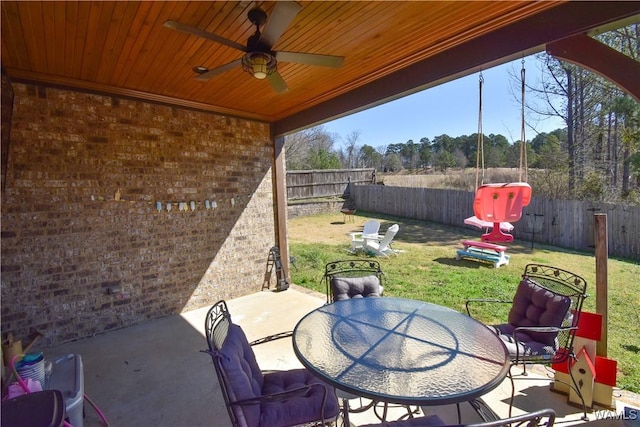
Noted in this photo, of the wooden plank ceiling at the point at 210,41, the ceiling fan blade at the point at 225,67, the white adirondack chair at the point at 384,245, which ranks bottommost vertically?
the white adirondack chair at the point at 384,245

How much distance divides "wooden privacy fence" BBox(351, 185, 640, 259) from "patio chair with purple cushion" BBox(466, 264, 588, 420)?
18.8 ft

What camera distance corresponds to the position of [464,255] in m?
6.52

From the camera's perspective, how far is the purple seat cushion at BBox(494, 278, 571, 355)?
2.31 m

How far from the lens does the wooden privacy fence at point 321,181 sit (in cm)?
1248

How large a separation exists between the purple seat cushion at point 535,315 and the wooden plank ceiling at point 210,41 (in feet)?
6.21

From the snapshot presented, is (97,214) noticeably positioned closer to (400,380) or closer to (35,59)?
(35,59)

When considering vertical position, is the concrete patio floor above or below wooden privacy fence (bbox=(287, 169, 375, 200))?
below

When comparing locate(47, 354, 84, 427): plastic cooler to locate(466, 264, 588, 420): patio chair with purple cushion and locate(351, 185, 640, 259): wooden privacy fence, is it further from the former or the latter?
locate(351, 185, 640, 259): wooden privacy fence

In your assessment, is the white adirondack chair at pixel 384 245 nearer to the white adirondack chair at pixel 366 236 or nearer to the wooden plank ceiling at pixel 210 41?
the white adirondack chair at pixel 366 236

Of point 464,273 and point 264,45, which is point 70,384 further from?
point 464,273

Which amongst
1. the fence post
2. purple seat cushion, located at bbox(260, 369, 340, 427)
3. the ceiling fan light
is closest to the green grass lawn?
the fence post

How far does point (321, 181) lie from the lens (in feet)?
43.5

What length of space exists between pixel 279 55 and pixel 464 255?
574 cm

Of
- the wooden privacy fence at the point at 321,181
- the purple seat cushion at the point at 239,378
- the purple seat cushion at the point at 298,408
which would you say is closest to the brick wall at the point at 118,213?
the purple seat cushion at the point at 239,378
